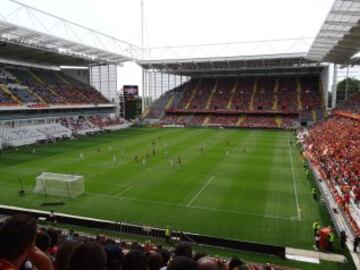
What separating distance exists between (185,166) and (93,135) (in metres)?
30.6

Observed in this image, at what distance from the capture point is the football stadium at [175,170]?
14.0 metres

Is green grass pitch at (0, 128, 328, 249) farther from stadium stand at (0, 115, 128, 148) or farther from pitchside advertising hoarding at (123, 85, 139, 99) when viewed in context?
pitchside advertising hoarding at (123, 85, 139, 99)

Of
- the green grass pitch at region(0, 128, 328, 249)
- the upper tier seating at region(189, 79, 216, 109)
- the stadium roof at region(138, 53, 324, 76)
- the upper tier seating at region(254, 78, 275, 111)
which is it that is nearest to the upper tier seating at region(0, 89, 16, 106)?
the green grass pitch at region(0, 128, 328, 249)

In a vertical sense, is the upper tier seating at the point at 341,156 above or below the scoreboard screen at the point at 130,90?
below

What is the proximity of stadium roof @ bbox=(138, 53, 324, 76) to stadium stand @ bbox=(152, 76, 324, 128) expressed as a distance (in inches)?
120

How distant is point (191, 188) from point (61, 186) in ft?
29.9

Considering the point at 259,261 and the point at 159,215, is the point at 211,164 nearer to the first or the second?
the point at 159,215

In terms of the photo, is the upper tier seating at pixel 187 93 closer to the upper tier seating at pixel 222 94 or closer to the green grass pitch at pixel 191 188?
the upper tier seating at pixel 222 94

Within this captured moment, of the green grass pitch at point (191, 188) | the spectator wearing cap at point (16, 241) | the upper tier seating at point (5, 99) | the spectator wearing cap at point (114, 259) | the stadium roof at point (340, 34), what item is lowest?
the green grass pitch at point (191, 188)

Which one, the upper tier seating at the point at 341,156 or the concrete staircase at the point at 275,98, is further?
the concrete staircase at the point at 275,98

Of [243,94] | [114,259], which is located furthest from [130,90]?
[114,259]

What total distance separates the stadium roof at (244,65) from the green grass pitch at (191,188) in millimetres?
30956

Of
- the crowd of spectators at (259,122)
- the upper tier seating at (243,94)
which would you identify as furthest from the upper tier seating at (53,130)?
the upper tier seating at (243,94)

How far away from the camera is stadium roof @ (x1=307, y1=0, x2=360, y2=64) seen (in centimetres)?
2758
